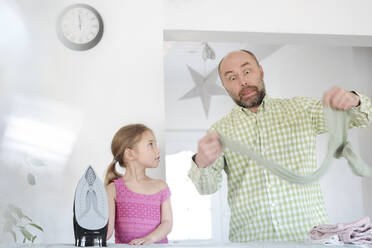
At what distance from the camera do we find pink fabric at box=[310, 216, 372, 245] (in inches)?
53.5

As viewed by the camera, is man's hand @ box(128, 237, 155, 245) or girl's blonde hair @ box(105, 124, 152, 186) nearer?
man's hand @ box(128, 237, 155, 245)

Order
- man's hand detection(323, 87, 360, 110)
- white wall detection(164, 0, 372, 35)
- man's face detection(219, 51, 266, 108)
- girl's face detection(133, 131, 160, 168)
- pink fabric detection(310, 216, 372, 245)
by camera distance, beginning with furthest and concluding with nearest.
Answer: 1. white wall detection(164, 0, 372, 35)
2. girl's face detection(133, 131, 160, 168)
3. man's face detection(219, 51, 266, 108)
4. pink fabric detection(310, 216, 372, 245)
5. man's hand detection(323, 87, 360, 110)

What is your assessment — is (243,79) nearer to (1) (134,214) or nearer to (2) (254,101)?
(2) (254,101)

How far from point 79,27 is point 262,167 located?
4.68 feet

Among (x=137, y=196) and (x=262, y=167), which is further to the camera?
(x=137, y=196)

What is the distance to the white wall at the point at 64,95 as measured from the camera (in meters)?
2.65

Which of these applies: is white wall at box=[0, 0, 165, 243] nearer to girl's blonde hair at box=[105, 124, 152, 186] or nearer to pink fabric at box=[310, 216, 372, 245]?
girl's blonde hair at box=[105, 124, 152, 186]

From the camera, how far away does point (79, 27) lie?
2789 mm

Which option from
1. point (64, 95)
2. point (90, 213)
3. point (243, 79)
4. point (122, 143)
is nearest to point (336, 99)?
point (90, 213)

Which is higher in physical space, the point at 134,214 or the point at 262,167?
the point at 262,167

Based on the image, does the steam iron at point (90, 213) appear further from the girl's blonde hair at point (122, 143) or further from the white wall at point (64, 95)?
the white wall at point (64, 95)

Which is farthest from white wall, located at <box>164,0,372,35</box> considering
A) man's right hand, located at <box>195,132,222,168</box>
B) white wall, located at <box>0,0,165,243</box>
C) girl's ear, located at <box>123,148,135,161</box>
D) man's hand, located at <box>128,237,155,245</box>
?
man's right hand, located at <box>195,132,222,168</box>

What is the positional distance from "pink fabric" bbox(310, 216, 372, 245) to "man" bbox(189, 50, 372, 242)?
45 cm

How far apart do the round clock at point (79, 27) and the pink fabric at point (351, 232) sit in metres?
1.81
